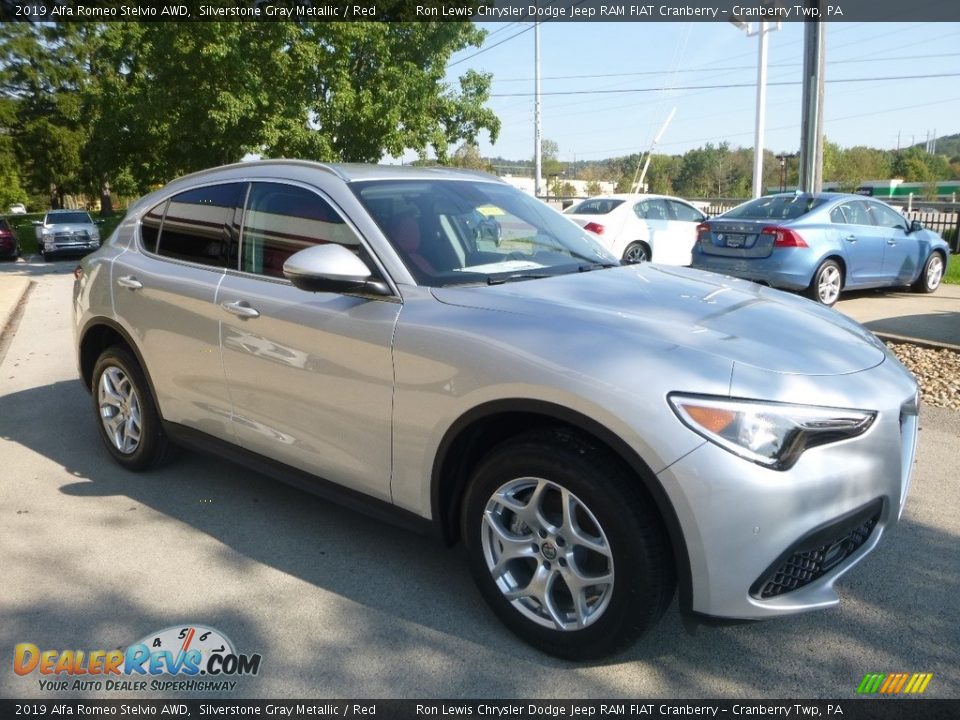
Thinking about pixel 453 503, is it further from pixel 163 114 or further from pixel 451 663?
pixel 163 114

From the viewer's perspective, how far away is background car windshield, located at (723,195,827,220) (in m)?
10.0

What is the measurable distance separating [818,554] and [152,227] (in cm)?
388

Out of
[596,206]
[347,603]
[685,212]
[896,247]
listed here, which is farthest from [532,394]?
[685,212]

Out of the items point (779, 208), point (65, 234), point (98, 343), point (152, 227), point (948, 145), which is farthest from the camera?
point (948, 145)

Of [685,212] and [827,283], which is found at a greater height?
[685,212]

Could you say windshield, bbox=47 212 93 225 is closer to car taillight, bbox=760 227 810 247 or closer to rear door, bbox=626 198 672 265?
rear door, bbox=626 198 672 265

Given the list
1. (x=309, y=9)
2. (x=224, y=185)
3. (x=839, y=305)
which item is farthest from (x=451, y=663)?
(x=309, y=9)

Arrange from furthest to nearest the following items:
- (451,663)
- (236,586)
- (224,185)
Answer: (224,185)
(236,586)
(451,663)

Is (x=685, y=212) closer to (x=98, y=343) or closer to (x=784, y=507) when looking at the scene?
(x=98, y=343)

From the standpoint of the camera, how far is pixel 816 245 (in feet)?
31.8

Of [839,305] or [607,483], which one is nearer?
[607,483]

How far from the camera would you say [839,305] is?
1051 centimetres

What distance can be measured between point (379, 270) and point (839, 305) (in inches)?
352

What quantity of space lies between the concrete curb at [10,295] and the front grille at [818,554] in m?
10.5
